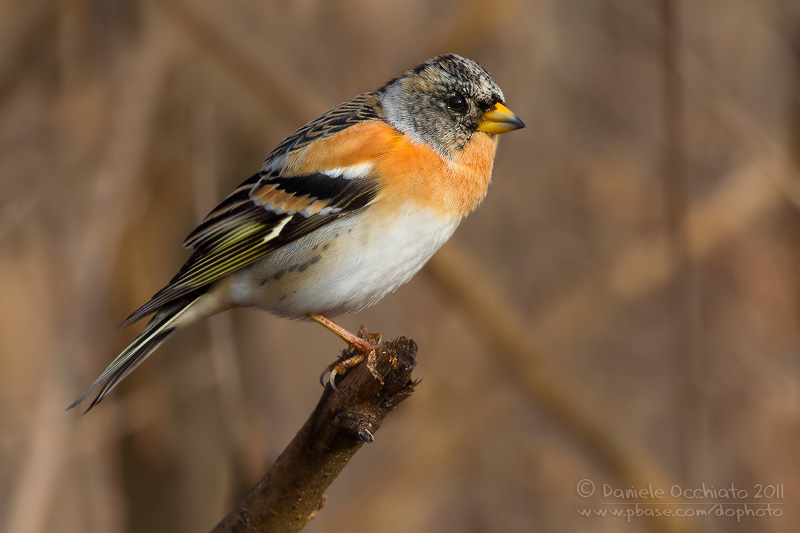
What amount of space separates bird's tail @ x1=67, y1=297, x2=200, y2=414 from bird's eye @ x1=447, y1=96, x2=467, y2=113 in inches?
51.0

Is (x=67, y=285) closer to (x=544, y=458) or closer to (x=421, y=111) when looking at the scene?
(x=421, y=111)

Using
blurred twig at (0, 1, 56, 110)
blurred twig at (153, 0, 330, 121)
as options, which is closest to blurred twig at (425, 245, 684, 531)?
blurred twig at (153, 0, 330, 121)

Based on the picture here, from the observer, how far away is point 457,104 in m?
3.35

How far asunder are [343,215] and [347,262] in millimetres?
195

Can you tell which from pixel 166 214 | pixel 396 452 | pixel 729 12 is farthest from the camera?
pixel 729 12

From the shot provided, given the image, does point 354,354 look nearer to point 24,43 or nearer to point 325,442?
point 325,442

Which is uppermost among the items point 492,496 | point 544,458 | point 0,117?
point 544,458

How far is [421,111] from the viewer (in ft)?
11.1

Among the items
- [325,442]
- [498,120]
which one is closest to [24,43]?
[498,120]

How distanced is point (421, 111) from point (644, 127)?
338cm

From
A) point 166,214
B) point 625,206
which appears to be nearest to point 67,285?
point 166,214

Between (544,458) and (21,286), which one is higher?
(544,458)

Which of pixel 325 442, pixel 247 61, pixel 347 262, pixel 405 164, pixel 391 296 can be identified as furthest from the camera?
pixel 391 296

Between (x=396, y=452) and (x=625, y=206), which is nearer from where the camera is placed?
(x=396, y=452)
